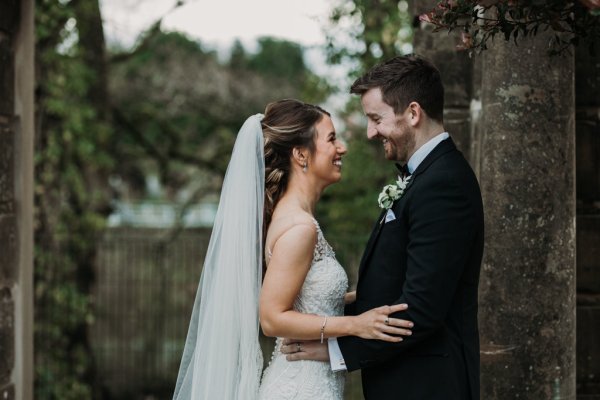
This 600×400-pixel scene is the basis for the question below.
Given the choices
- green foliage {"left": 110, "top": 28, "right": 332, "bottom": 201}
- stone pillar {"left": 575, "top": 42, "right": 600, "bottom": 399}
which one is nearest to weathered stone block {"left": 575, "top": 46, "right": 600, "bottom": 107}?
stone pillar {"left": 575, "top": 42, "right": 600, "bottom": 399}

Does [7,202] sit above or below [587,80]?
below

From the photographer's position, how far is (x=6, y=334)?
4.07 meters

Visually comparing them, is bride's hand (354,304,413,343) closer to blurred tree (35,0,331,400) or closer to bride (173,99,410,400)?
bride (173,99,410,400)

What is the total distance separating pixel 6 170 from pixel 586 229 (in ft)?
9.53

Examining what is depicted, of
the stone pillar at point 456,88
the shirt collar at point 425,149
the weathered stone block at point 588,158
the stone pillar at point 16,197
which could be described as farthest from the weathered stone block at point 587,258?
the stone pillar at point 16,197

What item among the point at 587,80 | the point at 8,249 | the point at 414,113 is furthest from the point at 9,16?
the point at 587,80

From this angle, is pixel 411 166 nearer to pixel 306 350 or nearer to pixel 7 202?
pixel 306 350

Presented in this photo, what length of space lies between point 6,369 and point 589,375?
2.90m

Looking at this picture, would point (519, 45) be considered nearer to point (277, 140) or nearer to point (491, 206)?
point (491, 206)

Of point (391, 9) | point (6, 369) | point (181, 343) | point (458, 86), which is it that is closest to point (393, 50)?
point (391, 9)

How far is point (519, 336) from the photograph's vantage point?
3.38 meters

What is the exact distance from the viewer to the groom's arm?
271 cm

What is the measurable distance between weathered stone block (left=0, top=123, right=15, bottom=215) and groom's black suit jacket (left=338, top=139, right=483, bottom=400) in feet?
6.58

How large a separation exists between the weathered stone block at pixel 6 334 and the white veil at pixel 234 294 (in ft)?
3.69
